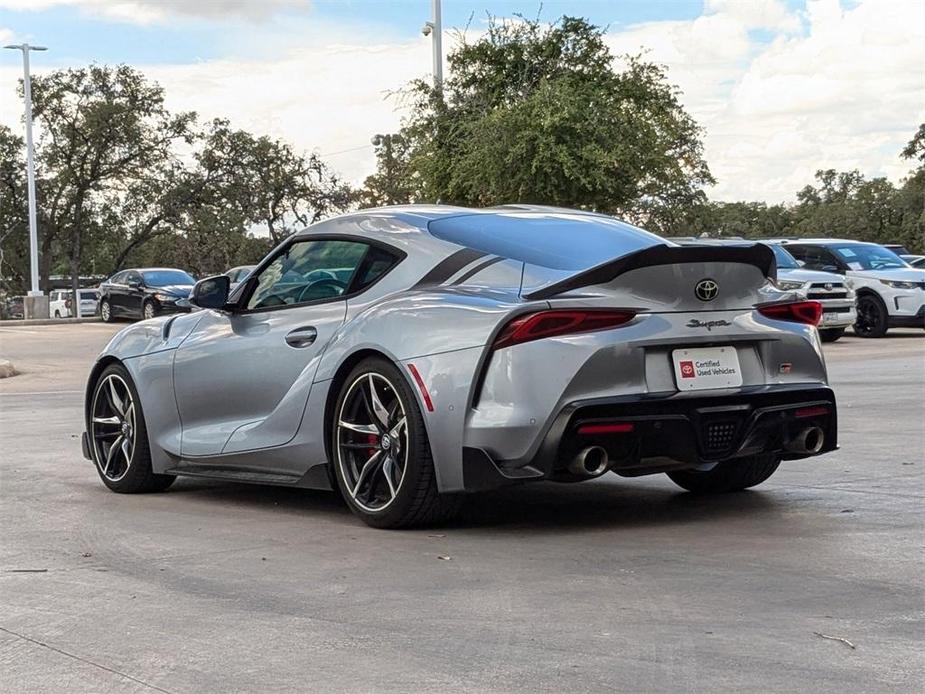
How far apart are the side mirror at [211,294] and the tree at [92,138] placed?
196ft

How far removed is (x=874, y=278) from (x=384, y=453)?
2017 cm

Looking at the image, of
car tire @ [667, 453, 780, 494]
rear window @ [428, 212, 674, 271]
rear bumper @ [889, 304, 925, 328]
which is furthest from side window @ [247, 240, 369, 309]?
rear bumper @ [889, 304, 925, 328]

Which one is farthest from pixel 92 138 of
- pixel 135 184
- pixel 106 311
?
pixel 106 311

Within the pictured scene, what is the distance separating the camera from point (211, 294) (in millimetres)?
7707

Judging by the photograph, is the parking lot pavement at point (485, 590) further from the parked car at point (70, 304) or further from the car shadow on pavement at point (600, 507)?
the parked car at point (70, 304)

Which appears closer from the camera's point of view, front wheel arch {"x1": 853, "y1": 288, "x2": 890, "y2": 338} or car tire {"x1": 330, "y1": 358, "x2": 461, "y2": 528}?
car tire {"x1": 330, "y1": 358, "x2": 461, "y2": 528}

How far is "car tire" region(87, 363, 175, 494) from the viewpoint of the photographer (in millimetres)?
8148

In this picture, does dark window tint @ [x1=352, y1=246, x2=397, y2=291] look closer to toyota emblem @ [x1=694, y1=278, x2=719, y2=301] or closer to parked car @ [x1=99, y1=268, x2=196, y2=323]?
toyota emblem @ [x1=694, y1=278, x2=719, y2=301]

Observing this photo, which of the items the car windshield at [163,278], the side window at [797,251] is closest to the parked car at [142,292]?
the car windshield at [163,278]

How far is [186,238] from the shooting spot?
238ft

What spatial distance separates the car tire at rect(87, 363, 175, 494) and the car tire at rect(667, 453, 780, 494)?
9.59 feet

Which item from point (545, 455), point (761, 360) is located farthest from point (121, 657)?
point (761, 360)

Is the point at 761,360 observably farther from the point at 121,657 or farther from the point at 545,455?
the point at 121,657

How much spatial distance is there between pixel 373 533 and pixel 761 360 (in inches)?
75.2
